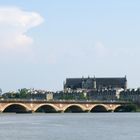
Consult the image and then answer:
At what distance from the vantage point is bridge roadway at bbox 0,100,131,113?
11679 cm

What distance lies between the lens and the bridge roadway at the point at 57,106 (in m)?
117

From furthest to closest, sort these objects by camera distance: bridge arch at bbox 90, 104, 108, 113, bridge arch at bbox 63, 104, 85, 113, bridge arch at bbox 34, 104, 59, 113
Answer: bridge arch at bbox 90, 104, 108, 113
bridge arch at bbox 63, 104, 85, 113
bridge arch at bbox 34, 104, 59, 113

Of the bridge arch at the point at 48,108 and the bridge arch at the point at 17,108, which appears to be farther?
the bridge arch at the point at 48,108

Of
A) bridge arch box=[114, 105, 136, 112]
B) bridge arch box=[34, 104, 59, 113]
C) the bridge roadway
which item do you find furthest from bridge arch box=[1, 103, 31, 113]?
bridge arch box=[114, 105, 136, 112]

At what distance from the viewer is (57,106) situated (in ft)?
412

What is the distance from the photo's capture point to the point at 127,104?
5935 inches

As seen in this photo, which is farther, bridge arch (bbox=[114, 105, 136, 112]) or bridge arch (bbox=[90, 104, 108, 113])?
bridge arch (bbox=[114, 105, 136, 112])

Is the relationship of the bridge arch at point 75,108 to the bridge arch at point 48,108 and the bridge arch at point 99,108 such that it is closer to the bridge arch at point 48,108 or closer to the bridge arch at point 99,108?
the bridge arch at point 48,108

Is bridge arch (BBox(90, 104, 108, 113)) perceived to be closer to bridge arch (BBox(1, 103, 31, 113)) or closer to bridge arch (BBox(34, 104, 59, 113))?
bridge arch (BBox(34, 104, 59, 113))

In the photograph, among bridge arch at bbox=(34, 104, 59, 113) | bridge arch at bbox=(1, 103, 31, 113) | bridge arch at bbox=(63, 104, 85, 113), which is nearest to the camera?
bridge arch at bbox=(1, 103, 31, 113)

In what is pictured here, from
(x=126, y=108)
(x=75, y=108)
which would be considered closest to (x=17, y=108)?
(x=75, y=108)

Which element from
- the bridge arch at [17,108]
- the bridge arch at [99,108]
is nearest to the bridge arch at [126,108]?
the bridge arch at [99,108]
